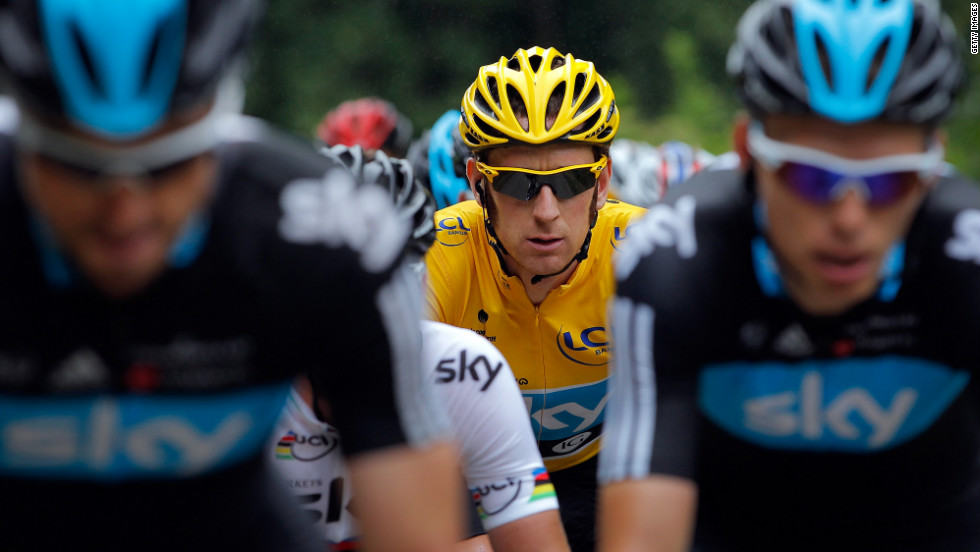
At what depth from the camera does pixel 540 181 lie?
534 centimetres

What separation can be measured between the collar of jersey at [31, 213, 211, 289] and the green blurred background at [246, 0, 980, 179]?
76.5 feet

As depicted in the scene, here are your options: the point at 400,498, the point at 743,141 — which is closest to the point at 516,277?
the point at 743,141

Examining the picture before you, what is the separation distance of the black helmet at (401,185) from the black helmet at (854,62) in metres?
1.97

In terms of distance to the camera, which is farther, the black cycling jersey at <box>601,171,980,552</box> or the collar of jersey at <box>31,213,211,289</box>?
the black cycling jersey at <box>601,171,980,552</box>

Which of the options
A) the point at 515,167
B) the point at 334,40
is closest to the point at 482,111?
the point at 515,167

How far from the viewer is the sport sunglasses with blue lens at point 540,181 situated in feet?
17.5

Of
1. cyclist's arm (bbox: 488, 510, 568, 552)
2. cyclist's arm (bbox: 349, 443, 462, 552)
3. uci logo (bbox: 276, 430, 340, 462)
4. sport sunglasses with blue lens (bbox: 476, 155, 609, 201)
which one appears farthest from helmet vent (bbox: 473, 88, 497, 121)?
cyclist's arm (bbox: 349, 443, 462, 552)

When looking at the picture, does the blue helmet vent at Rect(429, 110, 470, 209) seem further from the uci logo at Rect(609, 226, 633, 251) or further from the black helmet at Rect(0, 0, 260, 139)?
the black helmet at Rect(0, 0, 260, 139)

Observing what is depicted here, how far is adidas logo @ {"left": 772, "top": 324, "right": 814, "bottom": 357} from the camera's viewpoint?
2.96 meters

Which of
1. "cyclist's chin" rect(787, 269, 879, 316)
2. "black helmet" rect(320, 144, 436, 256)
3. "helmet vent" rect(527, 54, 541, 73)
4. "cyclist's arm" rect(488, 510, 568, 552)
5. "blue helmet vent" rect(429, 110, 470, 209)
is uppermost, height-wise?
"cyclist's chin" rect(787, 269, 879, 316)

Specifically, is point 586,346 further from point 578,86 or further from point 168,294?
point 168,294

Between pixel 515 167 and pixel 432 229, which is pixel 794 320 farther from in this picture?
pixel 515 167

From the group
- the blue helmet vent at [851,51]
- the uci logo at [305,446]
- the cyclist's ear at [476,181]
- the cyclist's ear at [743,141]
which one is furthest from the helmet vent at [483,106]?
the blue helmet vent at [851,51]

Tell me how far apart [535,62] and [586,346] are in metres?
1.47
